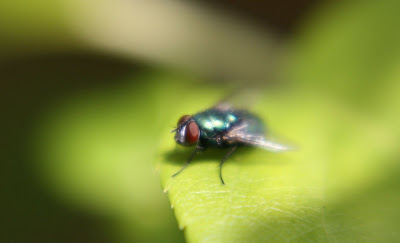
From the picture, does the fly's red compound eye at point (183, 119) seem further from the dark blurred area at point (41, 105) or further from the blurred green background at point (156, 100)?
the dark blurred area at point (41, 105)

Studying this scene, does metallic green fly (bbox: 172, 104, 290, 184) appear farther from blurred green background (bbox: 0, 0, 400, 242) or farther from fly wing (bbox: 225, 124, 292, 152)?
blurred green background (bbox: 0, 0, 400, 242)

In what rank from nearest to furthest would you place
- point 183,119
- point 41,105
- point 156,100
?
point 183,119, point 156,100, point 41,105

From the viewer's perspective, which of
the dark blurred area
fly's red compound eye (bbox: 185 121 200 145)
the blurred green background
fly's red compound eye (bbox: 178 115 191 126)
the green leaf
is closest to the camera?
the green leaf

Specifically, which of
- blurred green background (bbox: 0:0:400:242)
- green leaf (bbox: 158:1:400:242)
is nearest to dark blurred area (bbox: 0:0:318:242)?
blurred green background (bbox: 0:0:400:242)

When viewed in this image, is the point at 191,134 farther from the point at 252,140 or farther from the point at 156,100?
the point at 156,100

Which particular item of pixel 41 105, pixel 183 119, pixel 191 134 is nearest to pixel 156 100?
pixel 41 105

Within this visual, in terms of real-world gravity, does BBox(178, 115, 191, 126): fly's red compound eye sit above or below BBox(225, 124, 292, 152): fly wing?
above

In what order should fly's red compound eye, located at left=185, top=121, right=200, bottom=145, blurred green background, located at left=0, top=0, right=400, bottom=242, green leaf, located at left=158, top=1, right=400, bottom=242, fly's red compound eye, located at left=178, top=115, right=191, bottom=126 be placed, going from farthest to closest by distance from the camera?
blurred green background, located at left=0, top=0, right=400, bottom=242, fly's red compound eye, located at left=178, top=115, right=191, bottom=126, fly's red compound eye, located at left=185, top=121, right=200, bottom=145, green leaf, located at left=158, top=1, right=400, bottom=242

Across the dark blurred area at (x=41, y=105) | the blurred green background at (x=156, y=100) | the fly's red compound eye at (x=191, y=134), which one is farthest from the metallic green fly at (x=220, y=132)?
the dark blurred area at (x=41, y=105)
